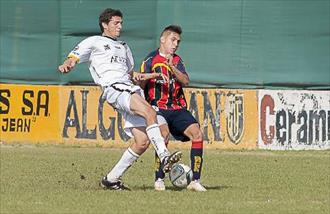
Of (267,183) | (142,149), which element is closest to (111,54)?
(142,149)

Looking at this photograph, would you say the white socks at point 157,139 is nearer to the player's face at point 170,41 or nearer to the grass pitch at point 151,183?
the grass pitch at point 151,183

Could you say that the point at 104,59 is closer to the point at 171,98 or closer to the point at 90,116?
the point at 171,98

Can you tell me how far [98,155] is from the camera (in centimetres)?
1666

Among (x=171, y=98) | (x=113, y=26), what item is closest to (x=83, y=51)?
(x=113, y=26)

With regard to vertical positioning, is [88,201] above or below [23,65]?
below

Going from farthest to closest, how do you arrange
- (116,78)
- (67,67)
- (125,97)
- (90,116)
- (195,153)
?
(90,116)
(195,153)
(116,78)
(125,97)
(67,67)

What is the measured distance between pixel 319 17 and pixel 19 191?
8.59m

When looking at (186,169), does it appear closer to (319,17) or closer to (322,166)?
(322,166)

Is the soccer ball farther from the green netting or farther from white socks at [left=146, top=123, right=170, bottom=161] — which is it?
the green netting

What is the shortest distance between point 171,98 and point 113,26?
1.05m

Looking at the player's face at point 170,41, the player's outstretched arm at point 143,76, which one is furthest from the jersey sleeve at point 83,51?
the player's face at point 170,41

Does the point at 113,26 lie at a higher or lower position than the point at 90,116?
higher

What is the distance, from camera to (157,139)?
35.1 ft

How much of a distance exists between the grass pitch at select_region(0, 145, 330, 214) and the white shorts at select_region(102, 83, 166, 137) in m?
0.74
